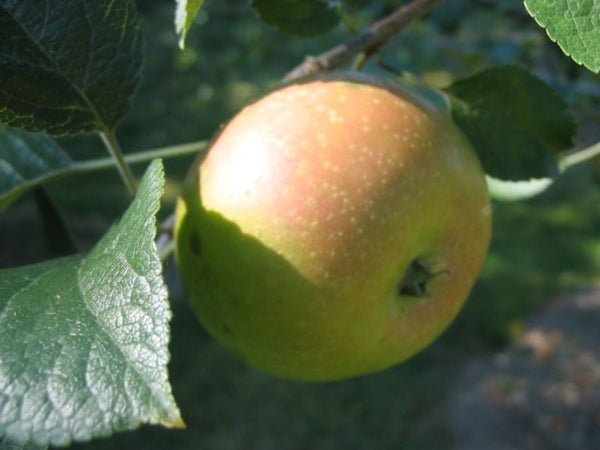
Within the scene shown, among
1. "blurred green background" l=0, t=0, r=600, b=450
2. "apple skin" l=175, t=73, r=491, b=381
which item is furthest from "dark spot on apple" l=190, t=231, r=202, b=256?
"blurred green background" l=0, t=0, r=600, b=450

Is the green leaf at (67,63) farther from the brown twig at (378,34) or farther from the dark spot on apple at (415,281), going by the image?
the dark spot on apple at (415,281)

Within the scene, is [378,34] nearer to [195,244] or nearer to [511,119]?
[511,119]

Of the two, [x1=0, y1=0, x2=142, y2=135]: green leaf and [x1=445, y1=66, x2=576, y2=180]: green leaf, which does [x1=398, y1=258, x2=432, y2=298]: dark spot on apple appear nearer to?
[x1=445, y1=66, x2=576, y2=180]: green leaf

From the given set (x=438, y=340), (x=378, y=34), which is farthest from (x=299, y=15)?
(x=438, y=340)

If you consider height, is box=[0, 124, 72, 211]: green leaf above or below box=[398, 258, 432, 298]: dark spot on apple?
above

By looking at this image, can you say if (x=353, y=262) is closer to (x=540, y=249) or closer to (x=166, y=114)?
(x=540, y=249)

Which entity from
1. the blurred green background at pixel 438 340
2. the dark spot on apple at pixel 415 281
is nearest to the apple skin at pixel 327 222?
the dark spot on apple at pixel 415 281
